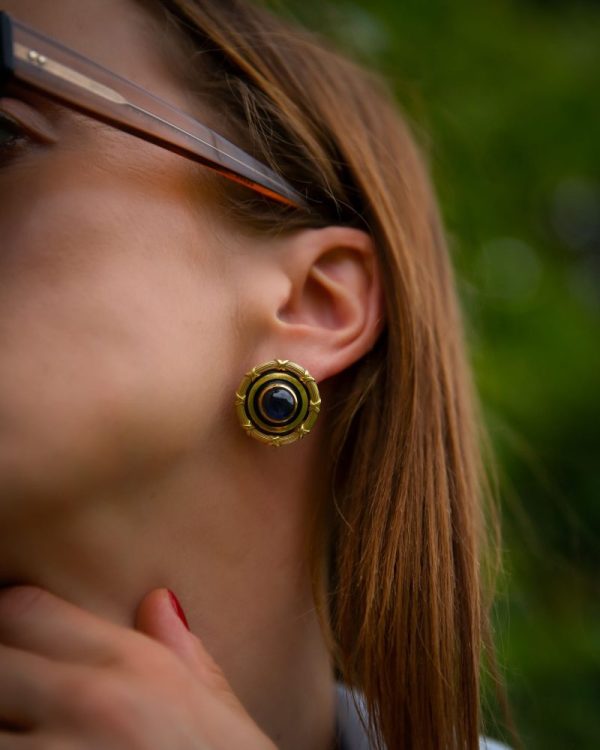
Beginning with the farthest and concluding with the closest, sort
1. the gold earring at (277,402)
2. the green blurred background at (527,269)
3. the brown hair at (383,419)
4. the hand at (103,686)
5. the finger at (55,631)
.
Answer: the green blurred background at (527,269) < the brown hair at (383,419) < the gold earring at (277,402) < the finger at (55,631) < the hand at (103,686)

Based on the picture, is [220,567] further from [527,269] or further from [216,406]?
[527,269]

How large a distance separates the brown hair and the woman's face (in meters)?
0.19

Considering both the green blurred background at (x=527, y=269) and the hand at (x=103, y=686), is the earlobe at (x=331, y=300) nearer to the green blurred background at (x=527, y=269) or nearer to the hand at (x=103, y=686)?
the hand at (x=103, y=686)

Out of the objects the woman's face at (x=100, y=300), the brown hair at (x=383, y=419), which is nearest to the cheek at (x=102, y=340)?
the woman's face at (x=100, y=300)

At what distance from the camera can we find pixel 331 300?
2.04m

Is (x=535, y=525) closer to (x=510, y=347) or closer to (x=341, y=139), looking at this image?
(x=510, y=347)

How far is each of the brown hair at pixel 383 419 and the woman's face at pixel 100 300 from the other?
19 centimetres

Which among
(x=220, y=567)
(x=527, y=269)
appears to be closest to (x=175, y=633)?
(x=220, y=567)

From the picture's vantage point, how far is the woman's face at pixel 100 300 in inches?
63.4

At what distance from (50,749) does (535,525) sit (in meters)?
2.52

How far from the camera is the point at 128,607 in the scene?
1.80m

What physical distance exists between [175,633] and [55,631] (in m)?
0.23

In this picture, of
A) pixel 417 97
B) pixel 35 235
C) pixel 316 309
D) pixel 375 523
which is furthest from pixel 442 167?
pixel 35 235

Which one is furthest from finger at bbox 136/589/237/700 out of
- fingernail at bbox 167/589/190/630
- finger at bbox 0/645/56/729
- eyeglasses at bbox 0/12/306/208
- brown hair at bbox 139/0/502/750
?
eyeglasses at bbox 0/12/306/208
